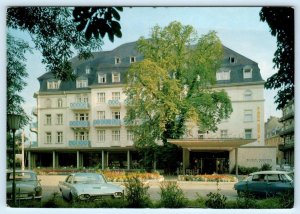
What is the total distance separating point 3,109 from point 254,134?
185 centimetres

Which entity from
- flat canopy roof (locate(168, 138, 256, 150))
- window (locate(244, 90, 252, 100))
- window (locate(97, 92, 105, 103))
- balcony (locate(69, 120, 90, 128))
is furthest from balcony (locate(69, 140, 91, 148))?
window (locate(244, 90, 252, 100))

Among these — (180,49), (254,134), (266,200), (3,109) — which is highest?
(180,49)

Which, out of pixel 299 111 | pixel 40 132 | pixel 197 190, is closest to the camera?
pixel 299 111

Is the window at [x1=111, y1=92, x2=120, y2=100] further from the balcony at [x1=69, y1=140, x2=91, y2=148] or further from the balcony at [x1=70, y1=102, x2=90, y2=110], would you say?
the balcony at [x1=69, y1=140, x2=91, y2=148]

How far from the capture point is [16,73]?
3.14 meters

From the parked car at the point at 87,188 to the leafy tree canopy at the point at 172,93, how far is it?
404 mm

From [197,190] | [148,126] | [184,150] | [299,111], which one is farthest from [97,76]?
[299,111]

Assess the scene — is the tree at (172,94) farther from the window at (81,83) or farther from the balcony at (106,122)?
the window at (81,83)

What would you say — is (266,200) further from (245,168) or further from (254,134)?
(254,134)

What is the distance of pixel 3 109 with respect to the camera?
2.95 meters

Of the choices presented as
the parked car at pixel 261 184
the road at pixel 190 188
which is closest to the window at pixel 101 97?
the road at pixel 190 188

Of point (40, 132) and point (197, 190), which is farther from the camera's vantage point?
point (40, 132)

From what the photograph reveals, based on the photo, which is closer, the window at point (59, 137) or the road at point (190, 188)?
the road at point (190, 188)

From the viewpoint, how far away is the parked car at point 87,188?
10.5 ft
